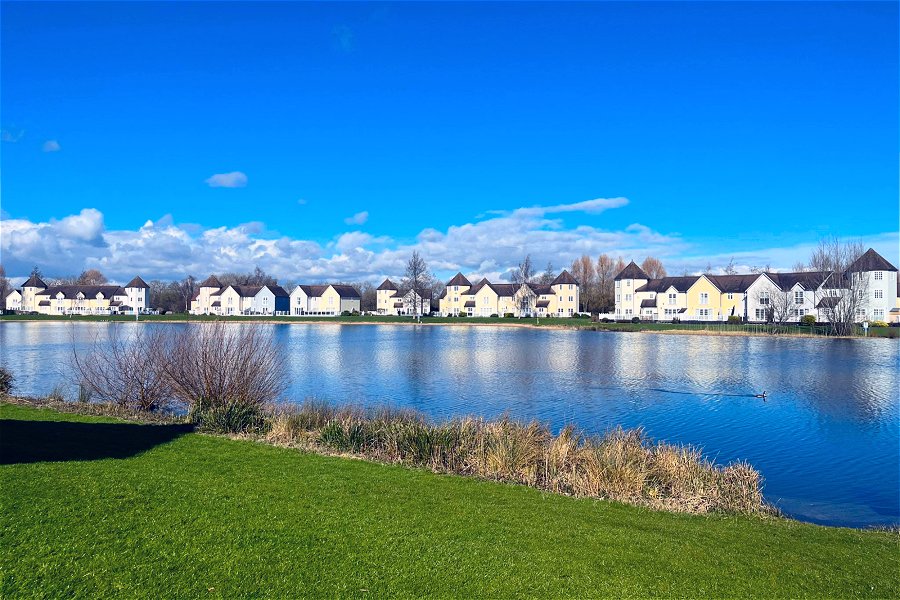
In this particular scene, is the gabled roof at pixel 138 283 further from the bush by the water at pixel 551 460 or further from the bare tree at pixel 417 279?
the bush by the water at pixel 551 460

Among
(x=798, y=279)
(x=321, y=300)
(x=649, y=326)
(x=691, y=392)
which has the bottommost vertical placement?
(x=691, y=392)

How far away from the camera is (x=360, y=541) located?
279 inches

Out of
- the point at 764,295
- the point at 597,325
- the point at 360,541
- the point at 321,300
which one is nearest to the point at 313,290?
the point at 321,300

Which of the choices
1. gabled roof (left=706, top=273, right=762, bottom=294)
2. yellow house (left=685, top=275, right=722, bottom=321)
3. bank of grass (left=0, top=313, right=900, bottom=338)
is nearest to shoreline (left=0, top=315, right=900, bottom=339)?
bank of grass (left=0, top=313, right=900, bottom=338)

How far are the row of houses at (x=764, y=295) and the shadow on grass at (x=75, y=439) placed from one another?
227ft

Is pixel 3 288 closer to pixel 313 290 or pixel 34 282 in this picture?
pixel 34 282

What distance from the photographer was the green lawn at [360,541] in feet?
19.8

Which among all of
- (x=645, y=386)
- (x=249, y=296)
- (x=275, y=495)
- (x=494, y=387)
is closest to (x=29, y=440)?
(x=275, y=495)

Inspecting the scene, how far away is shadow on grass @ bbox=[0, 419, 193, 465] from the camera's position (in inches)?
400

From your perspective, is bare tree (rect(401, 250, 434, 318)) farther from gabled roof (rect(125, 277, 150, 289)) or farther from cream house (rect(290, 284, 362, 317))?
gabled roof (rect(125, 277, 150, 289))

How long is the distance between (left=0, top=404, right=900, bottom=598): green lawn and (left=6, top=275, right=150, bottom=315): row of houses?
130 metres

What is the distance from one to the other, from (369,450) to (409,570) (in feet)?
23.0

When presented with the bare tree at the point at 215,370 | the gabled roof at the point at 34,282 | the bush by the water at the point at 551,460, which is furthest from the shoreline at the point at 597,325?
the gabled roof at the point at 34,282

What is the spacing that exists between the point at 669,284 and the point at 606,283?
21303mm
